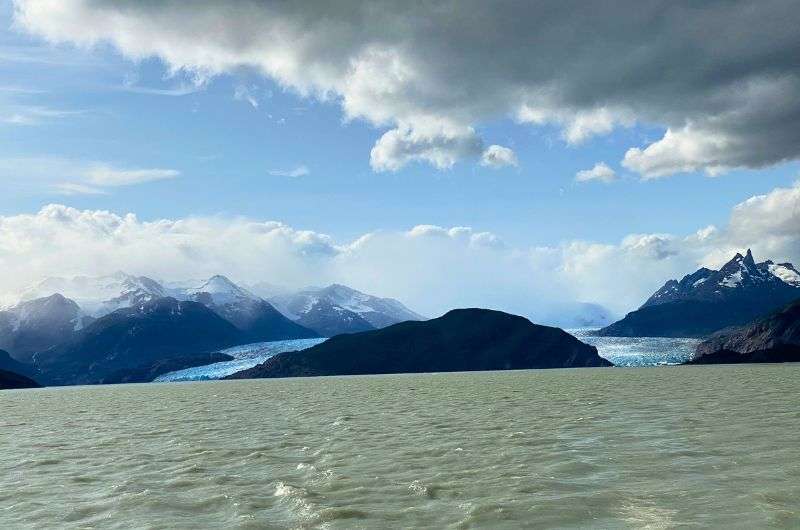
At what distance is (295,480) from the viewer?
77.7 ft

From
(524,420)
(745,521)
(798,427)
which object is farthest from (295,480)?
(798,427)

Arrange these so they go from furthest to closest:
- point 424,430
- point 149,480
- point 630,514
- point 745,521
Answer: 1. point 424,430
2. point 149,480
3. point 630,514
4. point 745,521

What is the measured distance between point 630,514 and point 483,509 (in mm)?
3724

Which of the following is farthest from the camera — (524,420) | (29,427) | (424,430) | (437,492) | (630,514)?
(29,427)

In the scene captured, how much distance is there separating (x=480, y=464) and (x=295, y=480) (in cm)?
698

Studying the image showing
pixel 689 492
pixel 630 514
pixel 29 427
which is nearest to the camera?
pixel 630 514

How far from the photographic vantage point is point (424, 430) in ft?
128

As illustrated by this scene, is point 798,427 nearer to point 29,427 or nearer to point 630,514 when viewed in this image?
point 630,514

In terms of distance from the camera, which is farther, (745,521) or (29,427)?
(29,427)

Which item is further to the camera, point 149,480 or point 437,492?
point 149,480

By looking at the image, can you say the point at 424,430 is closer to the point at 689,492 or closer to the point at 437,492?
the point at 437,492

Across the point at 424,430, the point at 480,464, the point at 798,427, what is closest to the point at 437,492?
the point at 480,464

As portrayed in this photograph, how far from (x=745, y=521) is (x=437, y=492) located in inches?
333

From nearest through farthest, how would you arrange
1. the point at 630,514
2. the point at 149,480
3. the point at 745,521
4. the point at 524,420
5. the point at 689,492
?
the point at 745,521
the point at 630,514
the point at 689,492
the point at 149,480
the point at 524,420
